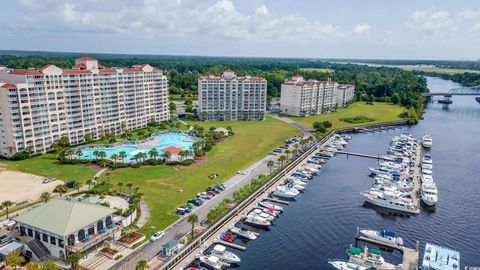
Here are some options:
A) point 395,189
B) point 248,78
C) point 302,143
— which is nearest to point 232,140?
point 302,143

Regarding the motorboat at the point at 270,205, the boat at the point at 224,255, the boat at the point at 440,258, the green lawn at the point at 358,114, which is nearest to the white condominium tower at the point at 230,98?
the green lawn at the point at 358,114

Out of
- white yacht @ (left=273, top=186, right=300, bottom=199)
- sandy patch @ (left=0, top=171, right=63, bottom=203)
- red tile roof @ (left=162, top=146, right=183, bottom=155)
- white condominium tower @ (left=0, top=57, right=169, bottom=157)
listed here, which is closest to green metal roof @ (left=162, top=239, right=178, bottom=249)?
white yacht @ (left=273, top=186, right=300, bottom=199)

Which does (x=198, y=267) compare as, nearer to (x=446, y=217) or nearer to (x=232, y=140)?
(x=446, y=217)

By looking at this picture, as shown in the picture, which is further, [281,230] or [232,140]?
[232,140]

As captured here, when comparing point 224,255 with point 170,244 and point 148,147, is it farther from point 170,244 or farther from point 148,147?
point 148,147

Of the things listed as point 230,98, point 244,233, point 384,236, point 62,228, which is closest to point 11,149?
point 62,228
